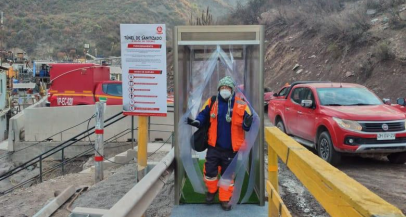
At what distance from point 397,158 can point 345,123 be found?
1713mm

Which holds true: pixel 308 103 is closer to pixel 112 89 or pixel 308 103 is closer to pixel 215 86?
pixel 215 86

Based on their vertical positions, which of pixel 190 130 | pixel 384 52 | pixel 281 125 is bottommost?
pixel 281 125

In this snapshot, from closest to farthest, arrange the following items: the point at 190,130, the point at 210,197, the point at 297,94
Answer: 1. the point at 210,197
2. the point at 190,130
3. the point at 297,94

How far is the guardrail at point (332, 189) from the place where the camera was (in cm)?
157

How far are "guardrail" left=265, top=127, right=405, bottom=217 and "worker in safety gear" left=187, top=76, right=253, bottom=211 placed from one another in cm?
159

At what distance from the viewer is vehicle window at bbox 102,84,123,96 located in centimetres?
1534

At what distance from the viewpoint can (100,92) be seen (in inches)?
606

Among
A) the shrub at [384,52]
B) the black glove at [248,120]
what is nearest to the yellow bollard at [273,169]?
the black glove at [248,120]

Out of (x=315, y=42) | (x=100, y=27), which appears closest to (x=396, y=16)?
(x=315, y=42)

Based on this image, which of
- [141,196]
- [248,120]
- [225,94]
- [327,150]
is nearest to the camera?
[141,196]

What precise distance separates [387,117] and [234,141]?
14.0 feet

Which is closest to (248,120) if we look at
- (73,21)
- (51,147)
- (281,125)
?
(281,125)

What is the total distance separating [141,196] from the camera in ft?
11.0

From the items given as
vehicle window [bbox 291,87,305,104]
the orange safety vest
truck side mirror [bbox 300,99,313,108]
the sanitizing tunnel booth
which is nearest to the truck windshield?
truck side mirror [bbox 300,99,313,108]
